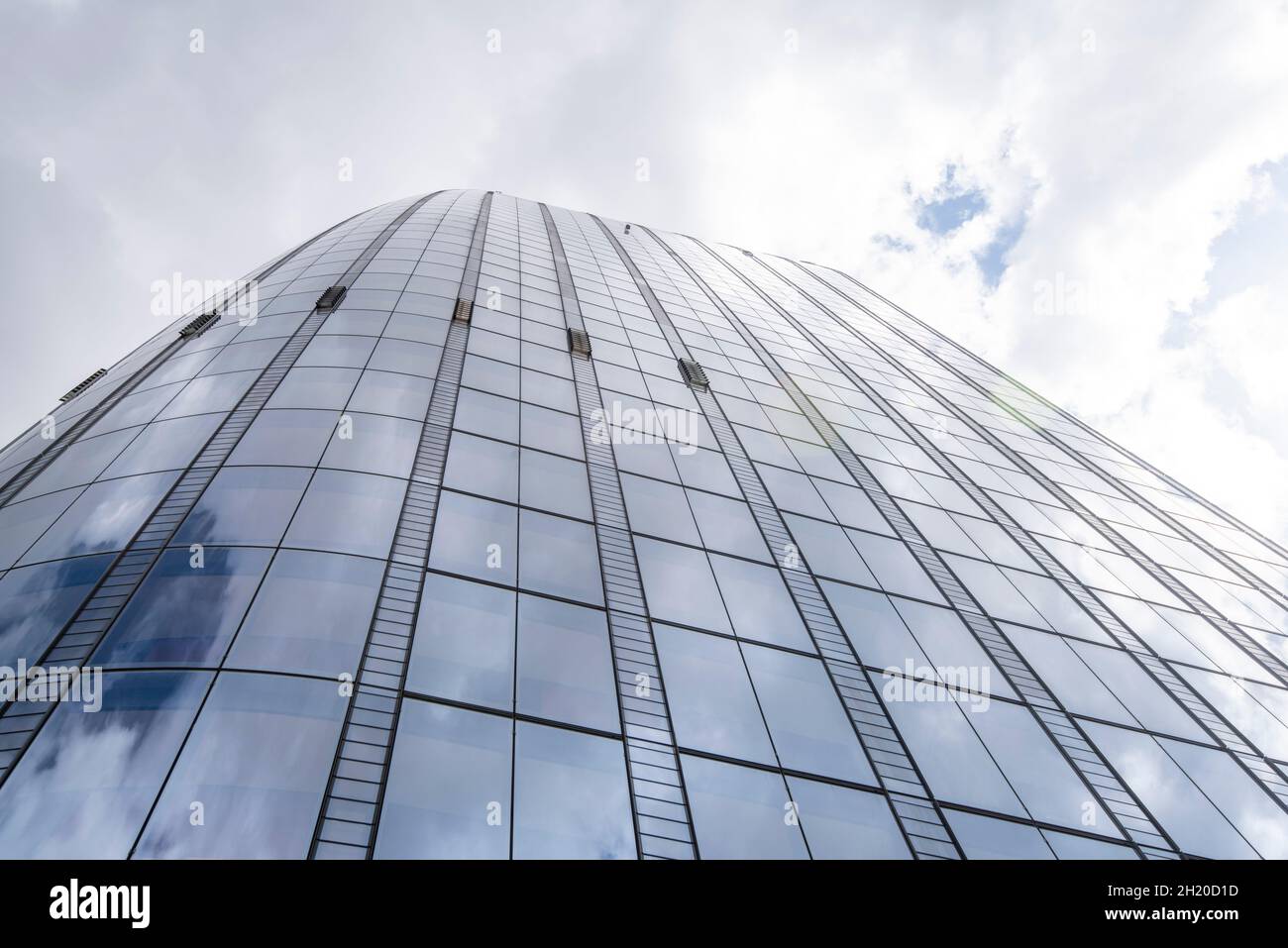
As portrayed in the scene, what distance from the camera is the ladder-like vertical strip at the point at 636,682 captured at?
9.99m

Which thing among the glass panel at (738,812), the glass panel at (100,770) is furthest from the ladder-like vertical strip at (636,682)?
the glass panel at (100,770)

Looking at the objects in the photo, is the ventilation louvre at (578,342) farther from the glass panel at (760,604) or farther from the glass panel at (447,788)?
the glass panel at (447,788)

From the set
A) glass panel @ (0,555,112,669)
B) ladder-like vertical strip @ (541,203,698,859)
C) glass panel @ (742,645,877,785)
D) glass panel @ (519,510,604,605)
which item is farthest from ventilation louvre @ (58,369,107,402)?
glass panel @ (742,645,877,785)

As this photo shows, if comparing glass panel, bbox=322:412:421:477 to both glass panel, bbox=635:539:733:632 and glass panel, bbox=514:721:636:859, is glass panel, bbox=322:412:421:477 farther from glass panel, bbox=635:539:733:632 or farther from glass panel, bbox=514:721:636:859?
glass panel, bbox=514:721:636:859

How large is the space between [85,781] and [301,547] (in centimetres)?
Answer: 485

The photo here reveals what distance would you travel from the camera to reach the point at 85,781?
28.2ft

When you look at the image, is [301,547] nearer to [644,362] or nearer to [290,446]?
[290,446]

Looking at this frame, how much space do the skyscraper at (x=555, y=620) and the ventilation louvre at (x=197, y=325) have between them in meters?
0.37

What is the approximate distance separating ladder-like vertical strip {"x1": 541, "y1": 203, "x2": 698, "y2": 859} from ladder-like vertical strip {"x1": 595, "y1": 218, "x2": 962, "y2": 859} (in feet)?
13.0

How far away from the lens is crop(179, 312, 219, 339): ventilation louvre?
2341 centimetres

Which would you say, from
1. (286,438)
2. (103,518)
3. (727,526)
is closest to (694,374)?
(727,526)
